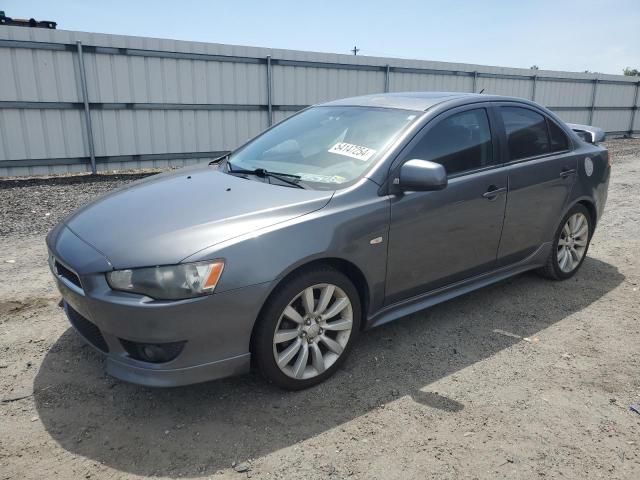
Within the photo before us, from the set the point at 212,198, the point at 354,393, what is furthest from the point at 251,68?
the point at 354,393

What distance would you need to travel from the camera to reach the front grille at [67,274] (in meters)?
2.74

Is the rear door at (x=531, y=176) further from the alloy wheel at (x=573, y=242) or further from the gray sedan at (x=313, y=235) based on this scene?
the alloy wheel at (x=573, y=242)

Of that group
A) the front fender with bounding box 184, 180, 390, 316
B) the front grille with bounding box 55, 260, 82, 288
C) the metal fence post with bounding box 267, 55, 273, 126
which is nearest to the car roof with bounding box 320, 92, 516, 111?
the front fender with bounding box 184, 180, 390, 316

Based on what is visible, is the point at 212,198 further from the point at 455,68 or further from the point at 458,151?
the point at 455,68

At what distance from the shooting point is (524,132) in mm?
4199

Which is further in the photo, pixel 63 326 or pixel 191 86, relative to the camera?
pixel 191 86

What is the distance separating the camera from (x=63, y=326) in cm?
367

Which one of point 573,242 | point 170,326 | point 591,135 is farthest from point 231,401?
point 591,135

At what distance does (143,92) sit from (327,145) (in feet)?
24.7

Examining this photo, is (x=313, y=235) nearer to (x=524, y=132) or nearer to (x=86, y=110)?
(x=524, y=132)

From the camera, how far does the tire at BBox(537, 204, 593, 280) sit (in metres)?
4.56

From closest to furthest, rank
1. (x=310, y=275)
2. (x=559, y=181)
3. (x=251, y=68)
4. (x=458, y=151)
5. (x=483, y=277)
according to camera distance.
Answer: (x=310, y=275) → (x=458, y=151) → (x=483, y=277) → (x=559, y=181) → (x=251, y=68)

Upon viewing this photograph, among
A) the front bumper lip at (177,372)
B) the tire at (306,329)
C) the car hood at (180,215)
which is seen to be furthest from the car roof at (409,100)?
the front bumper lip at (177,372)

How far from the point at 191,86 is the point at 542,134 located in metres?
7.81
